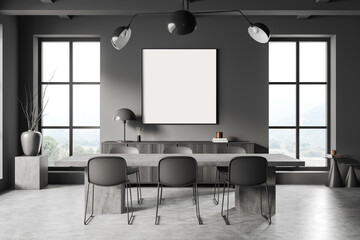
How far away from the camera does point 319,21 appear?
7.81m

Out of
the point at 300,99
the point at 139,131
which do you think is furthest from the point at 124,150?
the point at 300,99

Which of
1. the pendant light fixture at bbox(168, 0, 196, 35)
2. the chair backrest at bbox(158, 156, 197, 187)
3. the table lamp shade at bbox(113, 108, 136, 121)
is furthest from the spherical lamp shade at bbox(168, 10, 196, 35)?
the table lamp shade at bbox(113, 108, 136, 121)

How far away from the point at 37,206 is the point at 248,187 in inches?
124

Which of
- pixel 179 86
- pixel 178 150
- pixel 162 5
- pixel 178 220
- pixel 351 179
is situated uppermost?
pixel 162 5

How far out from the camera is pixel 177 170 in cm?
464

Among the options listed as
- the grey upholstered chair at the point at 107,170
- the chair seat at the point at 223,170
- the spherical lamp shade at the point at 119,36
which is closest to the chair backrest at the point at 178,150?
the chair seat at the point at 223,170

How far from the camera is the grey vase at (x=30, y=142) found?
7078 mm

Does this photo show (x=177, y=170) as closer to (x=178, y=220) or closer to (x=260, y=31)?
(x=178, y=220)

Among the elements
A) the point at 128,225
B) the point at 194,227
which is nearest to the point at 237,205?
the point at 194,227

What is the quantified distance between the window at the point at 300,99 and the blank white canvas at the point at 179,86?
135cm

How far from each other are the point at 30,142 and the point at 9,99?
98cm

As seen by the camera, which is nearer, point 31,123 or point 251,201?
point 251,201

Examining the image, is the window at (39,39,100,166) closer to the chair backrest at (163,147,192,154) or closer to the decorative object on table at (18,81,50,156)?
the decorative object on table at (18,81,50,156)

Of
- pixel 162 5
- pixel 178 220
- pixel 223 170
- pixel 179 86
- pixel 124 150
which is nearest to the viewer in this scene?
pixel 178 220
